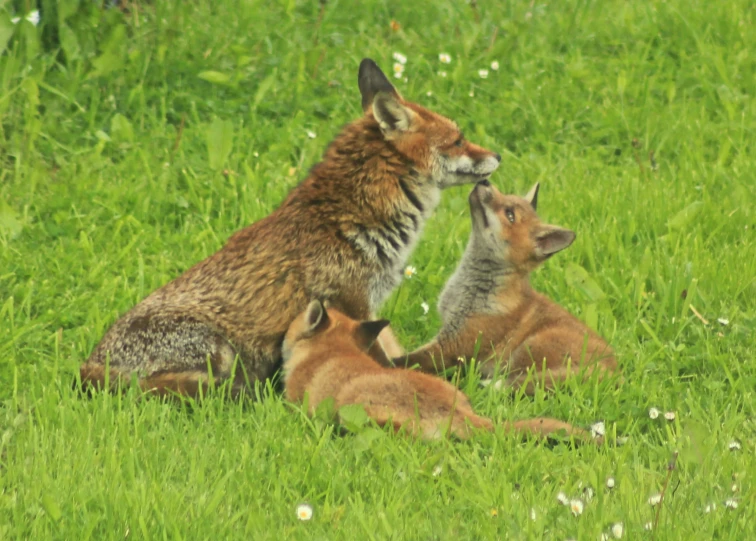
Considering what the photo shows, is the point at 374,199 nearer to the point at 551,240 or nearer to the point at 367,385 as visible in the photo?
the point at 551,240

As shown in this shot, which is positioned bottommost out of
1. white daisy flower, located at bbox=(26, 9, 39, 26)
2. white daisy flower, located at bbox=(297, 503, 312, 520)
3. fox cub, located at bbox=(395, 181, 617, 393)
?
fox cub, located at bbox=(395, 181, 617, 393)

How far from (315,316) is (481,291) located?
1484mm

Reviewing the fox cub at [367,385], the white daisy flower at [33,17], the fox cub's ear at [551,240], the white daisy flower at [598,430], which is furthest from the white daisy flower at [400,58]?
the white daisy flower at [598,430]

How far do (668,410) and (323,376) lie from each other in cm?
185

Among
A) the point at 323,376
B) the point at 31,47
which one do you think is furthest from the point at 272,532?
the point at 31,47

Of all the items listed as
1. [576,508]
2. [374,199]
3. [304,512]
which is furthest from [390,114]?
[576,508]

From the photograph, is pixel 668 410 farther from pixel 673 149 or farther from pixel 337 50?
pixel 337 50

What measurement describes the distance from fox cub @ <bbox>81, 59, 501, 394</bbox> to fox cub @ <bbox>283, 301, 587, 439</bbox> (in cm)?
30

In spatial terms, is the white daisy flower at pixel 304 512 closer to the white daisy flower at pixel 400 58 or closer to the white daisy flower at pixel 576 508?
the white daisy flower at pixel 576 508

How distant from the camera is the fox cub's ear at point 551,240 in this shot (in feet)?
23.2

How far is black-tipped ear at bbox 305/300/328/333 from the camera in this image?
20.4ft

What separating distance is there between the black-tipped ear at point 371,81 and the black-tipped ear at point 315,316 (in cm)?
157

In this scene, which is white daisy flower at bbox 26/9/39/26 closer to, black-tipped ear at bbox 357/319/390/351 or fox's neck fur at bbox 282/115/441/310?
fox's neck fur at bbox 282/115/441/310

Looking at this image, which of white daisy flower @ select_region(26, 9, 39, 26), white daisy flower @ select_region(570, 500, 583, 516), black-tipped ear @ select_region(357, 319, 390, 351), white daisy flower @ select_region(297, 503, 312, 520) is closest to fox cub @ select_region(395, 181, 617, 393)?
black-tipped ear @ select_region(357, 319, 390, 351)
